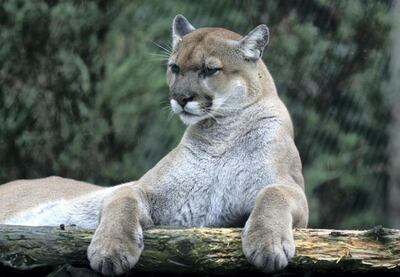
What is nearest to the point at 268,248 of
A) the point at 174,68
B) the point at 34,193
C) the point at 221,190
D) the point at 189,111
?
the point at 221,190

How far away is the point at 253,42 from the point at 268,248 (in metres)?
1.60

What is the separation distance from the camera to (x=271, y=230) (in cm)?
394

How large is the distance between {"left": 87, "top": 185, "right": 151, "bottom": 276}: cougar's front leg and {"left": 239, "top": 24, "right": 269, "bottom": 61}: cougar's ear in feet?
3.81

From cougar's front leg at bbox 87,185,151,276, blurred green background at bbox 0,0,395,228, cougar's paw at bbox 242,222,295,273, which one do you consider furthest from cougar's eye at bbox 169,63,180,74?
blurred green background at bbox 0,0,395,228

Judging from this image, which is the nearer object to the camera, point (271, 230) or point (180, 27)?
point (271, 230)

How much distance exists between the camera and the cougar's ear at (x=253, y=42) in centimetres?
503

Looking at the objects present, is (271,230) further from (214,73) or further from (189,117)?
(214,73)

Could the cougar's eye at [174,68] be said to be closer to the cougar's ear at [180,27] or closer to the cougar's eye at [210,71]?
the cougar's eye at [210,71]

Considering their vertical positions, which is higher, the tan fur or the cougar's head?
the cougar's head

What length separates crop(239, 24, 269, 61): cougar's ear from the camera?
16.5ft

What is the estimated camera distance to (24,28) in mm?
8469

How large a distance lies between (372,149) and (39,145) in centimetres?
310

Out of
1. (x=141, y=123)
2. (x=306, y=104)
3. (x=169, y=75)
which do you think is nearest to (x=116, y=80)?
(x=141, y=123)

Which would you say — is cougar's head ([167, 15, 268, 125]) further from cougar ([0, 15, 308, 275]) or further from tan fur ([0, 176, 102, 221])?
tan fur ([0, 176, 102, 221])
